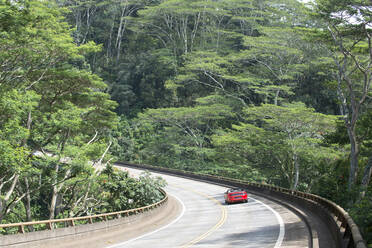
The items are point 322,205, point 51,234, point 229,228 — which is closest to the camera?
point 51,234

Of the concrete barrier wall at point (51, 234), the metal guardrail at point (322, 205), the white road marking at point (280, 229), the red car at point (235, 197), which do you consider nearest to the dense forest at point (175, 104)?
the metal guardrail at point (322, 205)

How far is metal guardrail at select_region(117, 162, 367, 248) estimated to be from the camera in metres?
9.41

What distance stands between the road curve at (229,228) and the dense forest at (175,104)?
2.97 m

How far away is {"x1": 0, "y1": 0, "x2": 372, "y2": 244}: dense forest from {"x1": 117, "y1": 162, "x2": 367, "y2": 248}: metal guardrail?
2.11 ft

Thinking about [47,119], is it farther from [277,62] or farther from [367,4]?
[277,62]

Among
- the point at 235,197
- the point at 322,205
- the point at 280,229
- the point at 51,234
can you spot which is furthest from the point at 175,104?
the point at 51,234

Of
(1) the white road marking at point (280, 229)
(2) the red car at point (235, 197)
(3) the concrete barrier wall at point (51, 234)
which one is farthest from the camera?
(2) the red car at point (235, 197)

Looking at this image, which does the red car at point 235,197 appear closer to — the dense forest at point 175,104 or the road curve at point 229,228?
the road curve at point 229,228

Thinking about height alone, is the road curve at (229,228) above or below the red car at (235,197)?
above

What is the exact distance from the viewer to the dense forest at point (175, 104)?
22.2 meters

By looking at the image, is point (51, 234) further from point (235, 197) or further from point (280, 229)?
point (235, 197)

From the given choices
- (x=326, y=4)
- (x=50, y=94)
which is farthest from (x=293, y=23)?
(x=50, y=94)

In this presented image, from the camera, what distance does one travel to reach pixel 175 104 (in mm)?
71812

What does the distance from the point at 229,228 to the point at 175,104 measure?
53776mm
